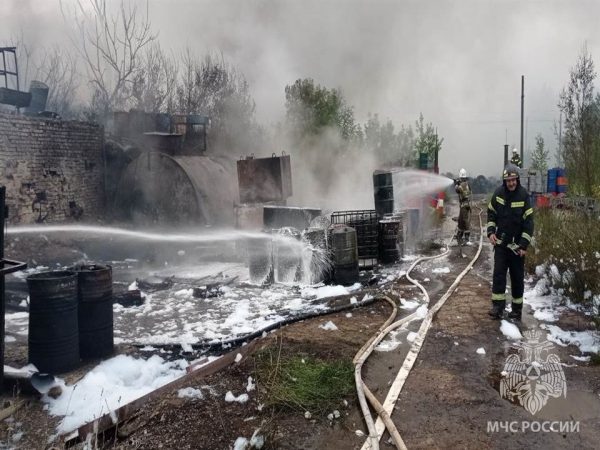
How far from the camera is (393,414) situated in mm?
3295

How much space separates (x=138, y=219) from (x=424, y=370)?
10.9m

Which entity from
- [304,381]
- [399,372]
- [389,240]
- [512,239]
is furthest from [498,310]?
[389,240]

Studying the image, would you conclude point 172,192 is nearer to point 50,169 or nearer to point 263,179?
point 263,179

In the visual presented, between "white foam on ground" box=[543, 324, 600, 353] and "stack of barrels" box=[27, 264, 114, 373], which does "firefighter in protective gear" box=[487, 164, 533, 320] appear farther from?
"stack of barrels" box=[27, 264, 114, 373]

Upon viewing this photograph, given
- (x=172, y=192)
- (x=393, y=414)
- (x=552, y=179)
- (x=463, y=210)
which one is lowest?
(x=393, y=414)

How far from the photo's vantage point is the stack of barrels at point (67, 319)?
4.26 meters

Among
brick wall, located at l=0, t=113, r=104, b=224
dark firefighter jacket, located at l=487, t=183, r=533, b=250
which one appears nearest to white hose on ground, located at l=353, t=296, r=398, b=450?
dark firefighter jacket, located at l=487, t=183, r=533, b=250

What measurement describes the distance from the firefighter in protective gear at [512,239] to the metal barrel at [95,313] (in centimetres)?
441

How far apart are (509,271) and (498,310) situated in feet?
1.63

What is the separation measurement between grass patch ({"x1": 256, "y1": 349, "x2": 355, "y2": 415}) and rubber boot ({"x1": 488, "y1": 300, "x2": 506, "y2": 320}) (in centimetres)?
225

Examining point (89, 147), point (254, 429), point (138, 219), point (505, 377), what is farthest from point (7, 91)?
point (505, 377)

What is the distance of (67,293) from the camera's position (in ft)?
14.3

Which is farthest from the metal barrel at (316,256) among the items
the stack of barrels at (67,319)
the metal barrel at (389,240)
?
the stack of barrels at (67,319)

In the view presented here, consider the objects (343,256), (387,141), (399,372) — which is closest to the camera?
(399,372)
